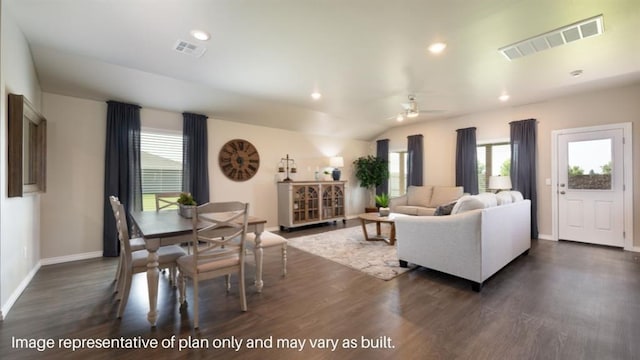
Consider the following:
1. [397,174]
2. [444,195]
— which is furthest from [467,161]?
[397,174]

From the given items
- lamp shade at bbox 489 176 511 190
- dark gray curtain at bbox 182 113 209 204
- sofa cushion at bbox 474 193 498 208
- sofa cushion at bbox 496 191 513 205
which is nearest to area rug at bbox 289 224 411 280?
sofa cushion at bbox 474 193 498 208

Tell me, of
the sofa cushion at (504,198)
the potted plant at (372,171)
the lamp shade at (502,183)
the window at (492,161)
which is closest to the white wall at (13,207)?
the sofa cushion at (504,198)

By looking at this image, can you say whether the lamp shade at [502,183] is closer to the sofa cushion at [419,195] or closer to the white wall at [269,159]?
the sofa cushion at [419,195]

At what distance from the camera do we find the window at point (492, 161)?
219 inches

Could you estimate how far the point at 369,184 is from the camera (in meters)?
7.39

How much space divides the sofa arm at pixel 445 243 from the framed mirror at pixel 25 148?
3.98 m

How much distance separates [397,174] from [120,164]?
262 inches

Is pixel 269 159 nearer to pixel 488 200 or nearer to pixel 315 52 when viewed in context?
pixel 315 52

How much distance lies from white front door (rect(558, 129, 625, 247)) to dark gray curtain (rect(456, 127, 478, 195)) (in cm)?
139

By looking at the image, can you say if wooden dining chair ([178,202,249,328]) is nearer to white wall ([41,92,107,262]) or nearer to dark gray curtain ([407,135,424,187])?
white wall ([41,92,107,262])

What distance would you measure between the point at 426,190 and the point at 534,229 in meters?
2.11

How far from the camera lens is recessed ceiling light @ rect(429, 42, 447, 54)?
2.76 meters

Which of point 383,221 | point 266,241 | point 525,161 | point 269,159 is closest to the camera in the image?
point 266,241

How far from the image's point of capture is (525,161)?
5043mm
